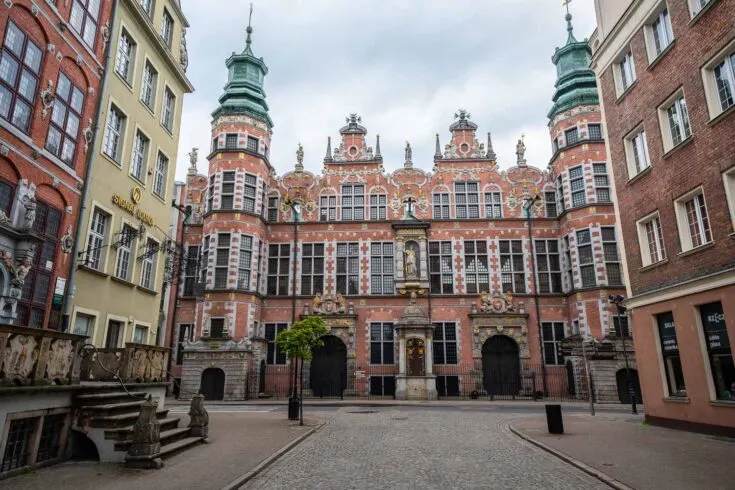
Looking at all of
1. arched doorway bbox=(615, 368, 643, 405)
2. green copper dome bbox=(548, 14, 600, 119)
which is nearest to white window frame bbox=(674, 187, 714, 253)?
arched doorway bbox=(615, 368, 643, 405)

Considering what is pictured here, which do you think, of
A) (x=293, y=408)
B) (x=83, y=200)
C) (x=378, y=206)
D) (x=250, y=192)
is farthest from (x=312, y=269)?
(x=83, y=200)

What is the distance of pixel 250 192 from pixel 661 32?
25517mm

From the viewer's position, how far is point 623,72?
60.4 ft

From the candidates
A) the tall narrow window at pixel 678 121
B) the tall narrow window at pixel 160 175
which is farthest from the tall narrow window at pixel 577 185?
the tall narrow window at pixel 160 175

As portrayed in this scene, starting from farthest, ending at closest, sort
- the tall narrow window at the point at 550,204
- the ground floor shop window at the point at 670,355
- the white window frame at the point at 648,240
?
the tall narrow window at the point at 550,204, the white window frame at the point at 648,240, the ground floor shop window at the point at 670,355

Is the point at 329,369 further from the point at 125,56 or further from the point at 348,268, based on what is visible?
the point at 125,56

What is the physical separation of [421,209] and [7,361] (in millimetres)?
29683

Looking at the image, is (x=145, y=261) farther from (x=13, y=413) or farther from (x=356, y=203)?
(x=356, y=203)

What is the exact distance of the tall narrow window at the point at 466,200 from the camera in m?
36.0

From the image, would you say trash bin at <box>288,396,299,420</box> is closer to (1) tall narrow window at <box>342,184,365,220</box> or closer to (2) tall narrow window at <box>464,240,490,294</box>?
(2) tall narrow window at <box>464,240,490,294</box>

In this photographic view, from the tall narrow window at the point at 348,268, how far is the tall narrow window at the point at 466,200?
7.87m

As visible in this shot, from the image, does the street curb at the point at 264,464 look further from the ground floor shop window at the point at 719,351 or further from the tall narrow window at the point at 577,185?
the tall narrow window at the point at 577,185

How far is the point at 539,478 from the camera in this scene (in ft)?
29.5

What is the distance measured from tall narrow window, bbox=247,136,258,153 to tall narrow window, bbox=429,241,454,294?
14.1 m
